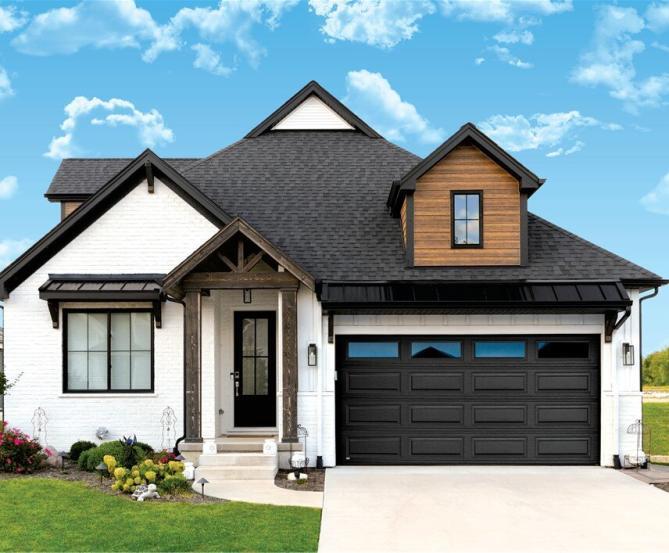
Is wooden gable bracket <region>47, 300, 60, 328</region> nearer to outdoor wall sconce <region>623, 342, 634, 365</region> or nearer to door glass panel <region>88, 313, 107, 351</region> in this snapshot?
door glass panel <region>88, 313, 107, 351</region>

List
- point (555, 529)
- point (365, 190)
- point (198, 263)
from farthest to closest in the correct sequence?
point (365, 190), point (198, 263), point (555, 529)

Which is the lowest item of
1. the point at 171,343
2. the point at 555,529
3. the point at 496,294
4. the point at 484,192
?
the point at 555,529

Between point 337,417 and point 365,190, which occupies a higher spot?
point 365,190

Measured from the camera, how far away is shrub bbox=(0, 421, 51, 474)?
11766 mm

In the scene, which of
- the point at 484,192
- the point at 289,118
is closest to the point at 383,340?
the point at 484,192

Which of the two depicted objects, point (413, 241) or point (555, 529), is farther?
point (413, 241)

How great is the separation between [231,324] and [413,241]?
403 centimetres

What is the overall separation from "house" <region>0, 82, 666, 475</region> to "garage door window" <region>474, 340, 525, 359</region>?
0.10ft

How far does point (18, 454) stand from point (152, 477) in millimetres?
3170

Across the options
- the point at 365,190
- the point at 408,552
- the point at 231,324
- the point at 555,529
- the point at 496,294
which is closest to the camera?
the point at 408,552

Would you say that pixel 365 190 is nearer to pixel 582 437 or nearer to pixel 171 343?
pixel 171 343

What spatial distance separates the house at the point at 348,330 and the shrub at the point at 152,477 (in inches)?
52.9

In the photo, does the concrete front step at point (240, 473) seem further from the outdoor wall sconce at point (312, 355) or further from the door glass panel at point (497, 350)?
the door glass panel at point (497, 350)

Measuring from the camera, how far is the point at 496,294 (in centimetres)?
1263
